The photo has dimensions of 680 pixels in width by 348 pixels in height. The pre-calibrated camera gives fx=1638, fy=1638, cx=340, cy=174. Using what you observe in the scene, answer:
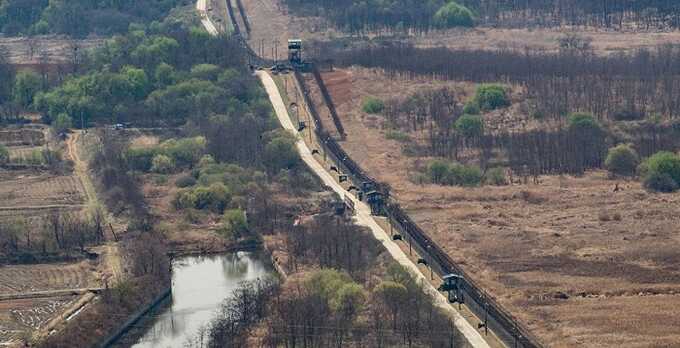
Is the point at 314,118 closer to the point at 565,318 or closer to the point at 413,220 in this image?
the point at 413,220

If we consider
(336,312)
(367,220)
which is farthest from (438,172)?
(336,312)

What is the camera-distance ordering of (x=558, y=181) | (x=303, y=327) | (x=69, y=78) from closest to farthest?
(x=303, y=327)
(x=558, y=181)
(x=69, y=78)

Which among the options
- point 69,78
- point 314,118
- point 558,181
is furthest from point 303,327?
point 69,78

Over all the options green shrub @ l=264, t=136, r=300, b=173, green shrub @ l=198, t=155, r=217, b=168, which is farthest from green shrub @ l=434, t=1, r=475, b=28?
green shrub @ l=198, t=155, r=217, b=168

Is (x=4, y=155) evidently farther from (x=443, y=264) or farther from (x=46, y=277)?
(x=443, y=264)

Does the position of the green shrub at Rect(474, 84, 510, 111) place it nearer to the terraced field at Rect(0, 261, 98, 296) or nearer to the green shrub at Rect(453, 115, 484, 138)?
the green shrub at Rect(453, 115, 484, 138)

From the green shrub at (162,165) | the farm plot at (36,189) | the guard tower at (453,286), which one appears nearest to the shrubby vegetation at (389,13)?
the green shrub at (162,165)

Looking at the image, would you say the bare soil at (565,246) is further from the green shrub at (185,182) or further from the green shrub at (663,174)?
the green shrub at (185,182)
